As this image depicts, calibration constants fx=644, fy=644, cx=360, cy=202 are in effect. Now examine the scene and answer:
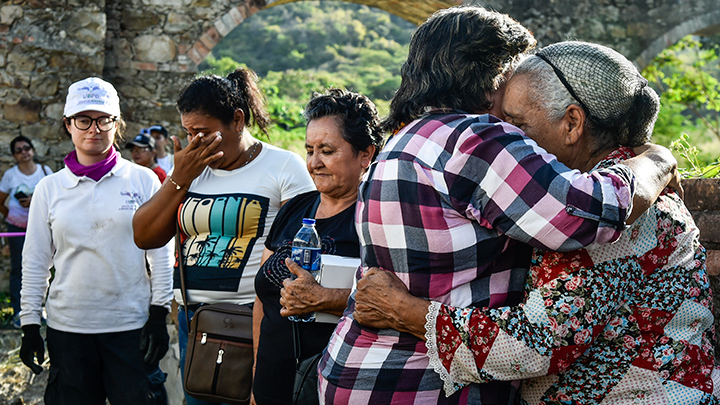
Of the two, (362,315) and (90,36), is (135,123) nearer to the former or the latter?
(90,36)

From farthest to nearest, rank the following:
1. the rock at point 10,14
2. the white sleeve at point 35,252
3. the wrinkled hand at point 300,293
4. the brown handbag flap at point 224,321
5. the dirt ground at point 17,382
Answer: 1. the rock at point 10,14
2. the dirt ground at point 17,382
3. the white sleeve at point 35,252
4. the brown handbag flap at point 224,321
5. the wrinkled hand at point 300,293

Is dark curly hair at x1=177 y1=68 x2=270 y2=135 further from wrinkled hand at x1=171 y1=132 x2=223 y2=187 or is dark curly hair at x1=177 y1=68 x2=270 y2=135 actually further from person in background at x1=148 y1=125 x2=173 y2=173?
person in background at x1=148 y1=125 x2=173 y2=173

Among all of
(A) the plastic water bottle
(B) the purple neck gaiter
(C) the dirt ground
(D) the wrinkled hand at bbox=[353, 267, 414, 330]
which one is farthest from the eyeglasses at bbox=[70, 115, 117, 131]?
(C) the dirt ground

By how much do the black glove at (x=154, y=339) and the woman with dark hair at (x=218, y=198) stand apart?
243 millimetres

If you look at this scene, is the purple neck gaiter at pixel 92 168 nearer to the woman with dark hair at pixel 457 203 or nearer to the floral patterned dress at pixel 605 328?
the woman with dark hair at pixel 457 203

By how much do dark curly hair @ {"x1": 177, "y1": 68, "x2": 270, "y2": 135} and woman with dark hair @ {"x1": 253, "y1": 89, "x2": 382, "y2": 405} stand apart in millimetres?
591

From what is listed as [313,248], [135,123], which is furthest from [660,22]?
[313,248]

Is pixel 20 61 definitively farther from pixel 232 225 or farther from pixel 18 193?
pixel 232 225

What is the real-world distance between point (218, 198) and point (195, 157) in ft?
0.65

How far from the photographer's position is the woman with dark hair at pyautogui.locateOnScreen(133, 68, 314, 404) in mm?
2674

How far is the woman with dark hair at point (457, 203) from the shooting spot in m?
1.36

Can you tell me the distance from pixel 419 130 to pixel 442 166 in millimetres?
125

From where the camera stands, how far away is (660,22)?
9977mm

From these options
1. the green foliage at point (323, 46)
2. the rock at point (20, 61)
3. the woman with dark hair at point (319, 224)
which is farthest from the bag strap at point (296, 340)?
the green foliage at point (323, 46)
